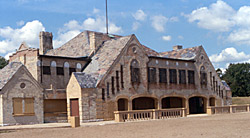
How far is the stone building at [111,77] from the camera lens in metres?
34.1

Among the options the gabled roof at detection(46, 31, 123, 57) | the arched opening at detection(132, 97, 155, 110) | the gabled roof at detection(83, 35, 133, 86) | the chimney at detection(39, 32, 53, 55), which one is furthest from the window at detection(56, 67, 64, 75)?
the arched opening at detection(132, 97, 155, 110)

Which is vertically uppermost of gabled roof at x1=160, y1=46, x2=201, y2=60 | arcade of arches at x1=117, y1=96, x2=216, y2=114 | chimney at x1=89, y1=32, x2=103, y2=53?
chimney at x1=89, y1=32, x2=103, y2=53

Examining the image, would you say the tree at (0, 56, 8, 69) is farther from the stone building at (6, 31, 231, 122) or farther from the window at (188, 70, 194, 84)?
the window at (188, 70, 194, 84)

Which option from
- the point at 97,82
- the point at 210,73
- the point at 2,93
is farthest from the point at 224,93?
the point at 2,93

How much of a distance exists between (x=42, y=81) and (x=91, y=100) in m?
5.49

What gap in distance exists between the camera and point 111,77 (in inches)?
1407

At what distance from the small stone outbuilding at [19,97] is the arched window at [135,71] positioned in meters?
9.98

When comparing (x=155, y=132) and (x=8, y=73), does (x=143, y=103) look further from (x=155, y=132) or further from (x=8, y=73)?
(x=155, y=132)

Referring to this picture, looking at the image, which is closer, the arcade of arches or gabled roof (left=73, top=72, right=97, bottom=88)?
gabled roof (left=73, top=72, right=97, bottom=88)

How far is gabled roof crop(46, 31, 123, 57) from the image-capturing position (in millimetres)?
41781

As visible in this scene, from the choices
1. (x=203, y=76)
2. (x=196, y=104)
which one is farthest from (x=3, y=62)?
(x=203, y=76)

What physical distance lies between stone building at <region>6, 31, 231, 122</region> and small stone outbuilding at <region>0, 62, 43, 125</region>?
1173 millimetres

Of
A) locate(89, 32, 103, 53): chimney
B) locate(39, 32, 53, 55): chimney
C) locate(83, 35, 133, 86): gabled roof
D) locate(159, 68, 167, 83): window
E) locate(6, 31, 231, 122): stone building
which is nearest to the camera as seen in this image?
locate(6, 31, 231, 122): stone building

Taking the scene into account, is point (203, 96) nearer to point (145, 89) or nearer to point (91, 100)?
point (145, 89)
